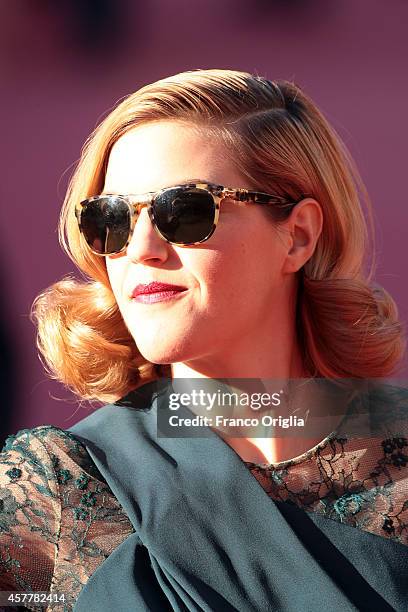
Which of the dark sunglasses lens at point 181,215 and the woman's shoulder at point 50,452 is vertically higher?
the dark sunglasses lens at point 181,215

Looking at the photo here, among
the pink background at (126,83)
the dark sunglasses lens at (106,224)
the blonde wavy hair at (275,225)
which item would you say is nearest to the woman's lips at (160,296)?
the dark sunglasses lens at (106,224)

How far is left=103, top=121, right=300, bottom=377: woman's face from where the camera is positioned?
1.93m

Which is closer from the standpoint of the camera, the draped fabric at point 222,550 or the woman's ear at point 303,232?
the draped fabric at point 222,550

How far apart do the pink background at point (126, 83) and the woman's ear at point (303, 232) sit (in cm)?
125

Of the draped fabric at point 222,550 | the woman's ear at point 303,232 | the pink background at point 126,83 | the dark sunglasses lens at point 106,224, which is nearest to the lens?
the draped fabric at point 222,550

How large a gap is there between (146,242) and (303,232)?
0.38 metres

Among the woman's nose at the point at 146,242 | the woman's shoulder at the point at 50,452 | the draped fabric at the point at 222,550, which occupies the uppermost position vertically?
the woman's nose at the point at 146,242

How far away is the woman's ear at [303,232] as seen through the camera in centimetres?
209

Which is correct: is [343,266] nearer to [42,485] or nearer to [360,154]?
[42,485]

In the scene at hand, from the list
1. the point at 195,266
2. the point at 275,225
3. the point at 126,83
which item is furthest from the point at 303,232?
the point at 126,83

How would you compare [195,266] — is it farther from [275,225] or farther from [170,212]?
[275,225]

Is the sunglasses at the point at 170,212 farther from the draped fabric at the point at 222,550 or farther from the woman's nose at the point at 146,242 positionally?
the draped fabric at the point at 222,550

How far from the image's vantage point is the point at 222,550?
1880 millimetres

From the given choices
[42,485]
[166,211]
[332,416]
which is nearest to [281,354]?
[332,416]
